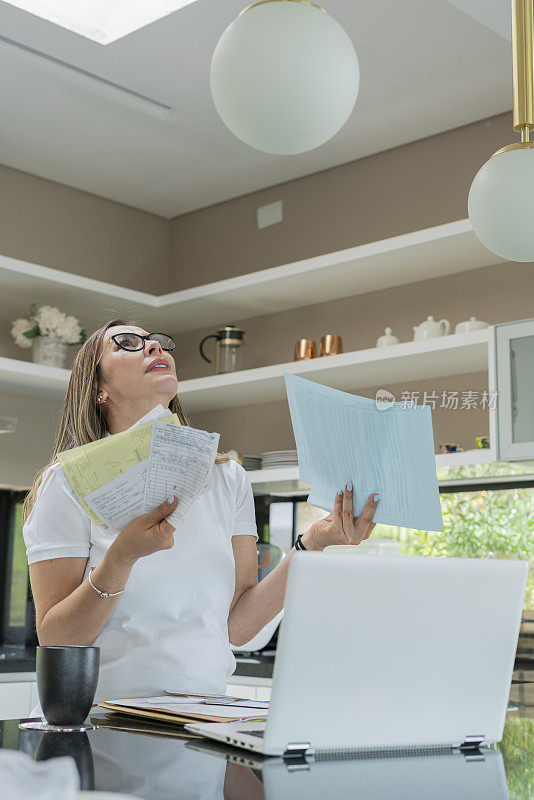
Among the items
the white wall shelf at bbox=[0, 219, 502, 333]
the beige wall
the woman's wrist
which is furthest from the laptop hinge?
the beige wall

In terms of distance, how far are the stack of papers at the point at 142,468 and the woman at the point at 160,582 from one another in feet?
0.11

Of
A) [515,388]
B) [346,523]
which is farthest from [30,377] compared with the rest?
[346,523]

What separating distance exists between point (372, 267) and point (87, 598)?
8.02 ft

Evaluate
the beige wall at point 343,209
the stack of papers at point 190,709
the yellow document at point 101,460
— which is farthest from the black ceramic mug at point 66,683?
the beige wall at point 343,209

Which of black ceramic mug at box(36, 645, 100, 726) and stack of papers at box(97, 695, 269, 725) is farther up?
black ceramic mug at box(36, 645, 100, 726)

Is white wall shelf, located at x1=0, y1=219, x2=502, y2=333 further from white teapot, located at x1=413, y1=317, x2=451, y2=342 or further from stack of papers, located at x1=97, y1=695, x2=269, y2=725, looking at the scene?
stack of papers, located at x1=97, y1=695, x2=269, y2=725

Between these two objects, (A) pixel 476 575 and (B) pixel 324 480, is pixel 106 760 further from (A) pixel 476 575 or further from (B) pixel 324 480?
(B) pixel 324 480

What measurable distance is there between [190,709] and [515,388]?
7.02 ft

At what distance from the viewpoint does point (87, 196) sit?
14.8 feet

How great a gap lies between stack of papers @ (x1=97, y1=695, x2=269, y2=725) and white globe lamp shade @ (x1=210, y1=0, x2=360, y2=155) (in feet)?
2.38

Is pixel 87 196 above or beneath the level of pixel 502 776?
above

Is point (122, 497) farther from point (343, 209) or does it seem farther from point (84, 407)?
point (343, 209)

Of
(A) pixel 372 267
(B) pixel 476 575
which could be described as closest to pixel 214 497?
(B) pixel 476 575

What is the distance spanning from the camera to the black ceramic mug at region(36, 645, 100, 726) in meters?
1.12
